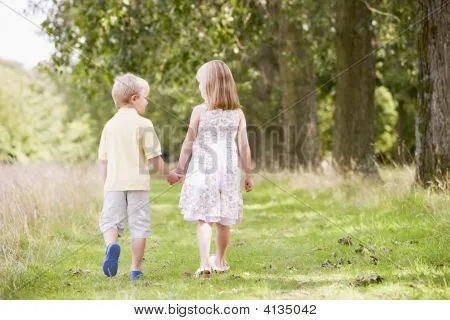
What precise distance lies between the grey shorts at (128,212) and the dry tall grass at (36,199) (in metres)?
0.84

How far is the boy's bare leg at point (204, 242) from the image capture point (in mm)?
5793

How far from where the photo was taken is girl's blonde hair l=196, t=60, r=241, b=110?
5.94 meters

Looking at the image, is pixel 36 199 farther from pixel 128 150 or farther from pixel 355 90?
pixel 355 90

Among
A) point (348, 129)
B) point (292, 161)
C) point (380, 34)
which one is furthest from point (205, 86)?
point (380, 34)

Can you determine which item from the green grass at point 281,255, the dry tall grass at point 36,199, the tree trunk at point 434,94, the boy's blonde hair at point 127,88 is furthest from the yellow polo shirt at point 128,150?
the tree trunk at point 434,94

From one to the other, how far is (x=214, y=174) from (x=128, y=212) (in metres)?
0.87

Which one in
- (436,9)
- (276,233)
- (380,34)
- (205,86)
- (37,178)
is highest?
(380,34)

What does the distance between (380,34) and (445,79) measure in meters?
11.6

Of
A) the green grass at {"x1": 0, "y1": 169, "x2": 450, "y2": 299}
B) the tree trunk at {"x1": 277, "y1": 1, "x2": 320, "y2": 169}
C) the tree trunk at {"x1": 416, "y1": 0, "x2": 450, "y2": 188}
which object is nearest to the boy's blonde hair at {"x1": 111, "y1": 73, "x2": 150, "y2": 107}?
the green grass at {"x1": 0, "y1": 169, "x2": 450, "y2": 299}

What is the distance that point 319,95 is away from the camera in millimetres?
30703

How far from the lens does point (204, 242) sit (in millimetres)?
5836

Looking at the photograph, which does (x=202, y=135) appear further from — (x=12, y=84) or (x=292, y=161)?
(x=12, y=84)

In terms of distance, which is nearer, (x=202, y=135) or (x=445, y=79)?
(x=202, y=135)

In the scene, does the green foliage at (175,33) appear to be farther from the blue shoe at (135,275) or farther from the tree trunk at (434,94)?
the blue shoe at (135,275)
